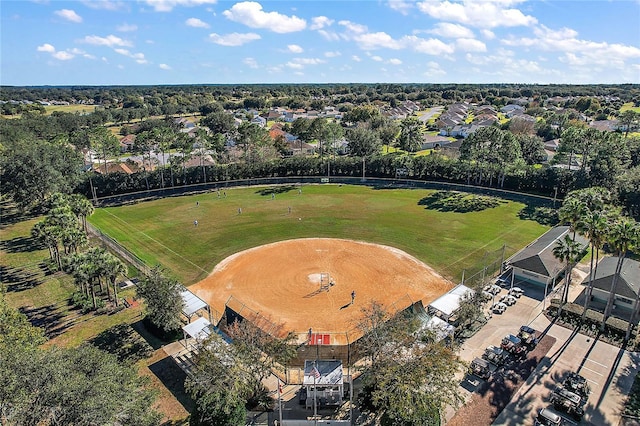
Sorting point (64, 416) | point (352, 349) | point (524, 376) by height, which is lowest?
point (524, 376)

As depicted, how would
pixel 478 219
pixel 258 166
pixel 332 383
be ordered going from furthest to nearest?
1. pixel 258 166
2. pixel 478 219
3. pixel 332 383


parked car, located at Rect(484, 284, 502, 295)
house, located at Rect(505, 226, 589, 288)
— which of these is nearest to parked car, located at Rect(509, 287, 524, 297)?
parked car, located at Rect(484, 284, 502, 295)

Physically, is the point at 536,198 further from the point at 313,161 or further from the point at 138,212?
the point at 138,212

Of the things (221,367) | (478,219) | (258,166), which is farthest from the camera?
Answer: (258,166)

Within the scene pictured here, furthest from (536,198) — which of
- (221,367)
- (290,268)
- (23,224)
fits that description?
(23,224)

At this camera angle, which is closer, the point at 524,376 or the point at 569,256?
the point at 524,376

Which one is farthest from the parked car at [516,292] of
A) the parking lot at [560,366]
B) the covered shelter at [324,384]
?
the covered shelter at [324,384]

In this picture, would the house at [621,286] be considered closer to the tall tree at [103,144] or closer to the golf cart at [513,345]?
the golf cart at [513,345]

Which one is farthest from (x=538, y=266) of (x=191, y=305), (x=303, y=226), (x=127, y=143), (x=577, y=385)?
(x=127, y=143)
